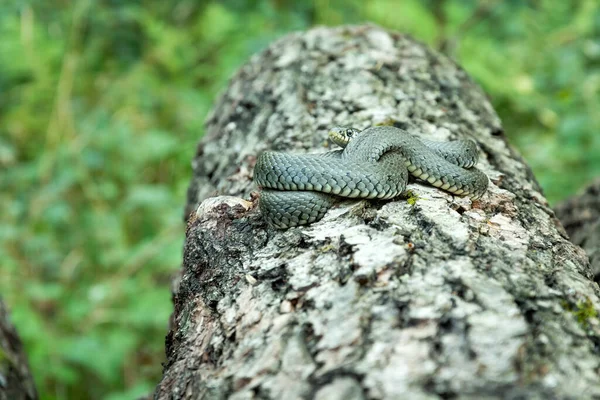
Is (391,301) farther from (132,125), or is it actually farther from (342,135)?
(132,125)

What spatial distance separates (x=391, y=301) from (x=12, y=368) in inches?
104

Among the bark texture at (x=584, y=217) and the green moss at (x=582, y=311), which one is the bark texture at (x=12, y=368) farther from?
the bark texture at (x=584, y=217)

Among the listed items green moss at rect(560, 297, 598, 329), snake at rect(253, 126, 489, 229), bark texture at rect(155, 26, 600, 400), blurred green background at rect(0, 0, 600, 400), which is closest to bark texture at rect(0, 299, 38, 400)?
blurred green background at rect(0, 0, 600, 400)

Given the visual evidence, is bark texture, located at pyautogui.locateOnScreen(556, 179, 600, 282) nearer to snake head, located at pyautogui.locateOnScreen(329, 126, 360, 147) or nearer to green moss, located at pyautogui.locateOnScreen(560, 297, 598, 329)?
snake head, located at pyautogui.locateOnScreen(329, 126, 360, 147)

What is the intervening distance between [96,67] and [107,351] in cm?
582

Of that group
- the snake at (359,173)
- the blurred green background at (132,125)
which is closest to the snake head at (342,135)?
the snake at (359,173)

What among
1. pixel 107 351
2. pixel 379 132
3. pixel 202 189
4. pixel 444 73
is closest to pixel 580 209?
pixel 444 73

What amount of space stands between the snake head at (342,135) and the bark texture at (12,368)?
7.56 feet

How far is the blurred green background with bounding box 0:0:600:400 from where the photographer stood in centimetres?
604

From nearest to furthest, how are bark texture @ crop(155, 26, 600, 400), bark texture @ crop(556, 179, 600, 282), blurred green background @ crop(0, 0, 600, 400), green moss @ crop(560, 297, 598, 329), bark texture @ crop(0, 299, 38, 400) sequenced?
bark texture @ crop(155, 26, 600, 400)
green moss @ crop(560, 297, 598, 329)
bark texture @ crop(0, 299, 38, 400)
bark texture @ crop(556, 179, 600, 282)
blurred green background @ crop(0, 0, 600, 400)

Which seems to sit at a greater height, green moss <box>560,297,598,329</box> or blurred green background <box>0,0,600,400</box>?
blurred green background <box>0,0,600,400</box>

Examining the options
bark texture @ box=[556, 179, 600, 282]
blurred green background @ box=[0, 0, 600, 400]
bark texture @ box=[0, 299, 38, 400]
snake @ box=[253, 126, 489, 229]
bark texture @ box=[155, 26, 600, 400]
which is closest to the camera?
bark texture @ box=[155, 26, 600, 400]

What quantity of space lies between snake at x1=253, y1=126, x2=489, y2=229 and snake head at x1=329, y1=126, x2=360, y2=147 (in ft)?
0.15

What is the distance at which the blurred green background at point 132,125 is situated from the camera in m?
6.04
